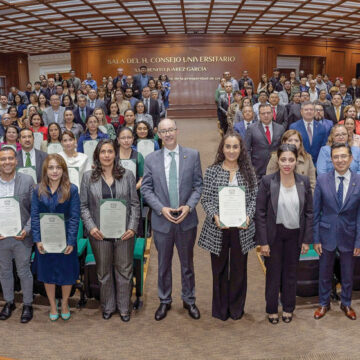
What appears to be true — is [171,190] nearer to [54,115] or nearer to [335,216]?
[335,216]

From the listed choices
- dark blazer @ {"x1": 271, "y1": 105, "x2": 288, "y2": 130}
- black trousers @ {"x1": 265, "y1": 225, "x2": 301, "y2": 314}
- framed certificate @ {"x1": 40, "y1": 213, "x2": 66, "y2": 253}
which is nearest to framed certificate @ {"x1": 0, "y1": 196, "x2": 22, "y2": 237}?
framed certificate @ {"x1": 40, "y1": 213, "x2": 66, "y2": 253}

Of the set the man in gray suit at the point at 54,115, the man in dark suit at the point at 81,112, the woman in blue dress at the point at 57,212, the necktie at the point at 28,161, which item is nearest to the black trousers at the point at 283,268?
the woman in blue dress at the point at 57,212

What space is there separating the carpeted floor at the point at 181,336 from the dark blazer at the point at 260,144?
78.0 inches

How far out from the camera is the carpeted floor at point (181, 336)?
109 inches

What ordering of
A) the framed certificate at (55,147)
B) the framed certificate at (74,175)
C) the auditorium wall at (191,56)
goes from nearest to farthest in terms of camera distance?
the framed certificate at (74,175)
the framed certificate at (55,147)
the auditorium wall at (191,56)

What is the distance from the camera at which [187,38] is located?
16.0m

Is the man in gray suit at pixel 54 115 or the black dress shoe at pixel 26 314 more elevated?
the man in gray suit at pixel 54 115

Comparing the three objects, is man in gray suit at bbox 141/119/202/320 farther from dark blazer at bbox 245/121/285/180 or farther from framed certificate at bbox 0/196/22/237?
dark blazer at bbox 245/121/285/180

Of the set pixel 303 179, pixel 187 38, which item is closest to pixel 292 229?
pixel 303 179

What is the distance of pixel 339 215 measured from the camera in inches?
119

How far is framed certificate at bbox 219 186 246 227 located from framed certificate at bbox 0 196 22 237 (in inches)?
64.7

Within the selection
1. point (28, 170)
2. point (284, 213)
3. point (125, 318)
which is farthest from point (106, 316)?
point (284, 213)

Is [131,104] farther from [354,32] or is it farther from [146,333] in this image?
[354,32]

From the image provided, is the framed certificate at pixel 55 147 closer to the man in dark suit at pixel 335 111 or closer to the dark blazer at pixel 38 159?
the dark blazer at pixel 38 159
